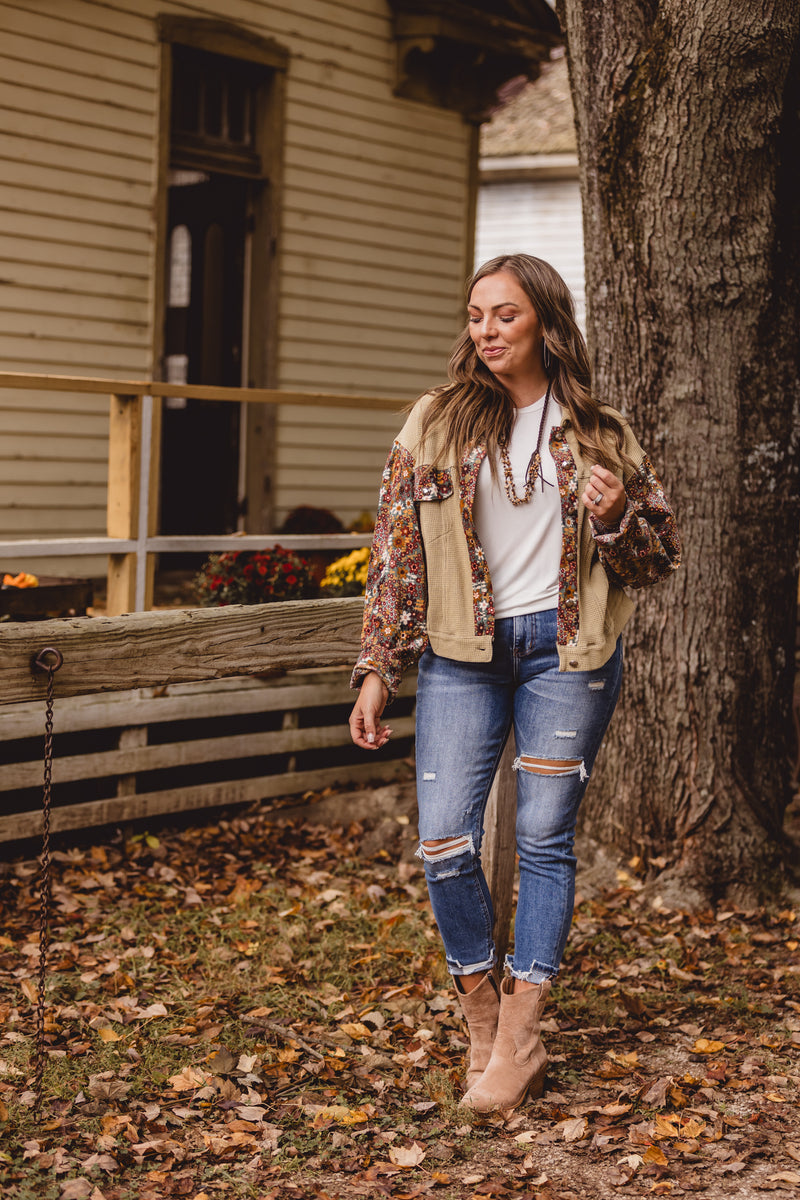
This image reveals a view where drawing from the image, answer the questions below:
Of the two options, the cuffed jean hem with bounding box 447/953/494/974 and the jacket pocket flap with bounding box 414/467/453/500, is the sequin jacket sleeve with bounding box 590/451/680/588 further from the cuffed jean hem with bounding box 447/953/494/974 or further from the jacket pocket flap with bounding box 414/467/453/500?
the cuffed jean hem with bounding box 447/953/494/974

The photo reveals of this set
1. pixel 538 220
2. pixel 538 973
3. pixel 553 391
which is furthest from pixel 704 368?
pixel 538 220

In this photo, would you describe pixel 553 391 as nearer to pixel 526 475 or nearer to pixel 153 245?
pixel 526 475

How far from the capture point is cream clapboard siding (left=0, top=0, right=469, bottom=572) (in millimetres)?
8359

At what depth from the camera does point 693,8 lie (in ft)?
15.4

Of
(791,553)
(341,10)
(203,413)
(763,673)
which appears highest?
(341,10)

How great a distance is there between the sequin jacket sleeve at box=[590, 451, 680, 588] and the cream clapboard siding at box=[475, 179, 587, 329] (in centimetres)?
2001

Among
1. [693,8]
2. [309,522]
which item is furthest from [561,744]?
[309,522]

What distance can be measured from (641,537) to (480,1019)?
1359 millimetres

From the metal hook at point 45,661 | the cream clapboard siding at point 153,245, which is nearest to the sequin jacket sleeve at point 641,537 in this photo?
the metal hook at point 45,661

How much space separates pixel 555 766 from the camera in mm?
3295

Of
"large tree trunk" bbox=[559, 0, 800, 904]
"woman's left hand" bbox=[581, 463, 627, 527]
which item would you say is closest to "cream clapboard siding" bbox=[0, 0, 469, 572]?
"large tree trunk" bbox=[559, 0, 800, 904]

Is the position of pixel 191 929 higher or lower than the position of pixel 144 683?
lower

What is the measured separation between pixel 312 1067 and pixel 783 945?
6.53 ft

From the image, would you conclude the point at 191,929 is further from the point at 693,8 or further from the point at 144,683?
the point at 693,8
